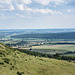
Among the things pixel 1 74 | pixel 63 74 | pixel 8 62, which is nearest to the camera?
pixel 1 74

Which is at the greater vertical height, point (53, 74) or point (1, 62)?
point (1, 62)

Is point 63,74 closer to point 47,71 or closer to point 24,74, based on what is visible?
point 47,71

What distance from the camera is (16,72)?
108 feet

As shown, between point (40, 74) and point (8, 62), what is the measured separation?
349 inches

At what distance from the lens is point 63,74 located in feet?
117

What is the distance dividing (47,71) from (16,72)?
24.9ft

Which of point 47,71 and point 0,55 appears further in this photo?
→ point 0,55

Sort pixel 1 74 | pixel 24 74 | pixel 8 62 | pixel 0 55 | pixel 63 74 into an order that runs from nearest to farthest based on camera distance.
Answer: pixel 1 74 < pixel 24 74 < pixel 63 74 < pixel 8 62 < pixel 0 55

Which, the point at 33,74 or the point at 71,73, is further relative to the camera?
the point at 71,73

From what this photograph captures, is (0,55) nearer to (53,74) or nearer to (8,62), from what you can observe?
(8,62)

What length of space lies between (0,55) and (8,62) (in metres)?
6.58

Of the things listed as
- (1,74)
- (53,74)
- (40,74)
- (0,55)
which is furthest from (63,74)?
(0,55)

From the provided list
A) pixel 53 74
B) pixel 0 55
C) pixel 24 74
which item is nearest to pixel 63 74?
pixel 53 74

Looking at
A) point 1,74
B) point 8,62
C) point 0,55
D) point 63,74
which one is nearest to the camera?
point 1,74
